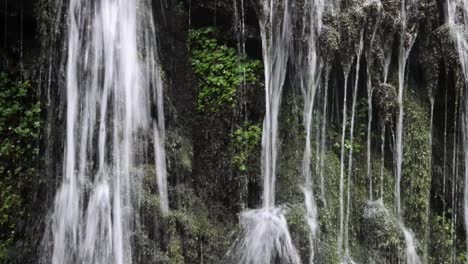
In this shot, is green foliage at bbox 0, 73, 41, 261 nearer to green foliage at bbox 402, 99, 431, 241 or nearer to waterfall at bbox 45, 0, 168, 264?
waterfall at bbox 45, 0, 168, 264

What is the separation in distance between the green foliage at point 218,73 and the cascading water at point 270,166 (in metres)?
0.31

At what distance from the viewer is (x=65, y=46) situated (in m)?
6.54

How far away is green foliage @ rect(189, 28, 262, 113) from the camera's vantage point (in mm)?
7262

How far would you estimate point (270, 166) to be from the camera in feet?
23.0

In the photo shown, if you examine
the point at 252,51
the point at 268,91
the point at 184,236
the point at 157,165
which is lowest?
the point at 184,236

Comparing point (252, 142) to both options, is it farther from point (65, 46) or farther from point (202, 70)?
point (65, 46)

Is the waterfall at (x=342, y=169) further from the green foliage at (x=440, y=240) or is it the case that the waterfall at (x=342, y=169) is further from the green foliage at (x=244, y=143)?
the green foliage at (x=440, y=240)

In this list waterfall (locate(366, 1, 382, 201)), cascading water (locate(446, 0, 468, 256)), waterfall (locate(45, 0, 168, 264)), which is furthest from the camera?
cascading water (locate(446, 0, 468, 256))

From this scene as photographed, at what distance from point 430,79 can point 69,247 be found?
214 inches

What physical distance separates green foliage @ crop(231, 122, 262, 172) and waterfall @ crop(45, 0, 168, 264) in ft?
3.19

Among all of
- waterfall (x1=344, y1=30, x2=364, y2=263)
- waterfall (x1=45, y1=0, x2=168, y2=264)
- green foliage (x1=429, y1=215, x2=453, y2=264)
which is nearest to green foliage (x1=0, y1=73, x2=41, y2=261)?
waterfall (x1=45, y1=0, x2=168, y2=264)

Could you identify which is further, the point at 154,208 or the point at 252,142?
the point at 252,142

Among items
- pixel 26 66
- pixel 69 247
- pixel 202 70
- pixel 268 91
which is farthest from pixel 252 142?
pixel 26 66

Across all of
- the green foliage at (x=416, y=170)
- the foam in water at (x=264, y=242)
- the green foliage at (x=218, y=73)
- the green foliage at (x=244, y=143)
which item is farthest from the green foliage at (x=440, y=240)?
the green foliage at (x=218, y=73)
